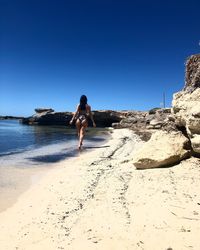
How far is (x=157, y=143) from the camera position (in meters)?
7.94

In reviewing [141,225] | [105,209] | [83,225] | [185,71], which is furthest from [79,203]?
[185,71]

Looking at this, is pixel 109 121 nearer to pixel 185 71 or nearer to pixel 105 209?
pixel 185 71

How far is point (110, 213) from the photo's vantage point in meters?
4.52

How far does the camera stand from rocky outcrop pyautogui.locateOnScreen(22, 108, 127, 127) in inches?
3233

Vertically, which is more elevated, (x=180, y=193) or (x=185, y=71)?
(x=185, y=71)

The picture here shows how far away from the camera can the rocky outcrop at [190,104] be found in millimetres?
7211

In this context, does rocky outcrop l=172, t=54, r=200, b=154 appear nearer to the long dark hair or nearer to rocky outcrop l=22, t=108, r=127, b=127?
the long dark hair

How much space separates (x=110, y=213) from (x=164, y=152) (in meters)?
3.38

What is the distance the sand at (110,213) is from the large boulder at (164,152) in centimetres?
38

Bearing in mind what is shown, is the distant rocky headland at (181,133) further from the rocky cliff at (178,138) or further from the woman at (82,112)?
the woman at (82,112)

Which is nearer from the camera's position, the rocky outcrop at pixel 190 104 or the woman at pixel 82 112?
the rocky outcrop at pixel 190 104

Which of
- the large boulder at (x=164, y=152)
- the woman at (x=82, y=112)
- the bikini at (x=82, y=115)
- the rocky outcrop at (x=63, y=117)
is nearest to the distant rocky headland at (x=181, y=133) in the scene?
the large boulder at (x=164, y=152)

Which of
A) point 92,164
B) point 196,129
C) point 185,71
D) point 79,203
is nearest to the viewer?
point 79,203

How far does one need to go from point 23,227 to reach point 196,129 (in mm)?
4807
